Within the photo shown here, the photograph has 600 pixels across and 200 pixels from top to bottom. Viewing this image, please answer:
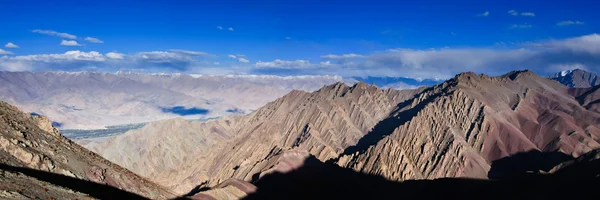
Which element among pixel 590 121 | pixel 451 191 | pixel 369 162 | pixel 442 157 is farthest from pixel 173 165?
pixel 590 121

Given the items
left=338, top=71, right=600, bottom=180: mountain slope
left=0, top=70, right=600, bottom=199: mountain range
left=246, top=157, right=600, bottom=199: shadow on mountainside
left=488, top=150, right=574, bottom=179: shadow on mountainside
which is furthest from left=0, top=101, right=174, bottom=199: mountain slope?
left=488, top=150, right=574, bottom=179: shadow on mountainside

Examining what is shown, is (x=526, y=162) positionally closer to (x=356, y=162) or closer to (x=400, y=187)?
(x=400, y=187)

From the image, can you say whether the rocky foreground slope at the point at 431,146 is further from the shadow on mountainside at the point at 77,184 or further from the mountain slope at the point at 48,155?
the shadow on mountainside at the point at 77,184

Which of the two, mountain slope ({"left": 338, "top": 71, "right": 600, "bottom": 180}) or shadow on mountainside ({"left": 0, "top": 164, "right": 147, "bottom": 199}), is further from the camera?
mountain slope ({"left": 338, "top": 71, "right": 600, "bottom": 180})

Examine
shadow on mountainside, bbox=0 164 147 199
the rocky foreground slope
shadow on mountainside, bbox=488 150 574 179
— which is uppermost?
shadow on mountainside, bbox=0 164 147 199

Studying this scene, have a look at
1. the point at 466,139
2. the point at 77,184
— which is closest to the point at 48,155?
the point at 77,184

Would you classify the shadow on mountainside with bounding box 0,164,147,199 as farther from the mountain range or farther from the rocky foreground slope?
the rocky foreground slope
